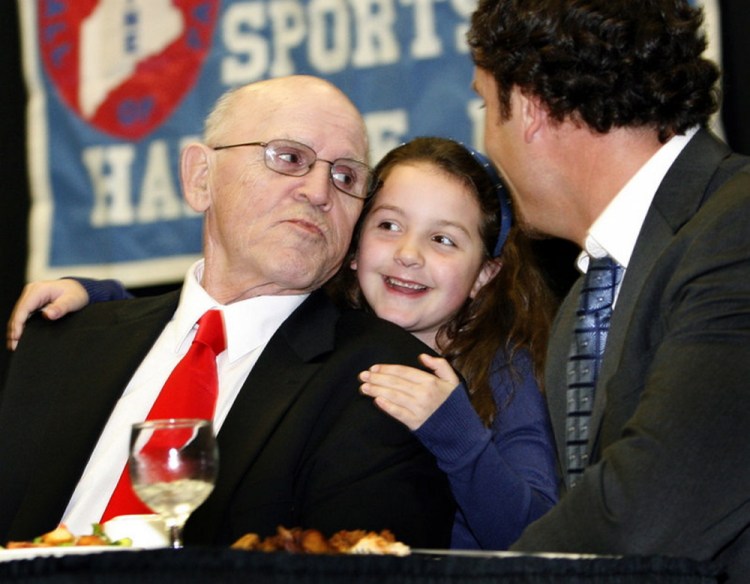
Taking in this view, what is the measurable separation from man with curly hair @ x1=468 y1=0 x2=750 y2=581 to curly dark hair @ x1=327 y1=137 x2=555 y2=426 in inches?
18.2

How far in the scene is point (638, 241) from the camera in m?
1.88

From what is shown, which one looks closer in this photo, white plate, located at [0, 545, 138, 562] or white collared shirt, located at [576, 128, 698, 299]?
white plate, located at [0, 545, 138, 562]

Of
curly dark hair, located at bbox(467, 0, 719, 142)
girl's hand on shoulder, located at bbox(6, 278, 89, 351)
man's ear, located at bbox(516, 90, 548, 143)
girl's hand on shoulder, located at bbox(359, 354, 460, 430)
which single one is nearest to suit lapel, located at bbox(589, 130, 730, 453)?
curly dark hair, located at bbox(467, 0, 719, 142)

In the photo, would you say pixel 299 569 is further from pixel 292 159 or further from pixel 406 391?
pixel 292 159

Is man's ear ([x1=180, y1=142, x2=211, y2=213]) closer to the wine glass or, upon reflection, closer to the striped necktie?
the striped necktie

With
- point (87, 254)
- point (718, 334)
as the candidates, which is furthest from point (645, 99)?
point (87, 254)

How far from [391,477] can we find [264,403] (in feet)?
1.09

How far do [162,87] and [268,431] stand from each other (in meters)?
1.60

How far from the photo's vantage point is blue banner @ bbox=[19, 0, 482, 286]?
3.28 m

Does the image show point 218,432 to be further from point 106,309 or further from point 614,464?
point 614,464

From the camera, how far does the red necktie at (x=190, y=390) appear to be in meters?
2.31

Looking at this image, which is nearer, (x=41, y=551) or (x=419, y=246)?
(x=41, y=551)

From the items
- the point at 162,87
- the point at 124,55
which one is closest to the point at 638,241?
the point at 162,87

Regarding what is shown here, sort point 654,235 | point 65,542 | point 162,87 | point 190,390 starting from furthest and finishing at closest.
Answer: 1. point 162,87
2. point 190,390
3. point 654,235
4. point 65,542
